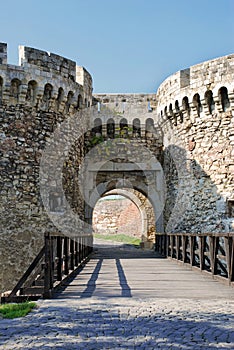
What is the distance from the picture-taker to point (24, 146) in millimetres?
8500

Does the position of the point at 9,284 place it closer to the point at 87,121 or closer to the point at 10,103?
the point at 10,103

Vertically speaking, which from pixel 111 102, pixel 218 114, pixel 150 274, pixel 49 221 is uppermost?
pixel 111 102

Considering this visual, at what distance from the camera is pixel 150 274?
586cm

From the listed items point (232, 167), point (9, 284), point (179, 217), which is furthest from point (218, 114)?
point (9, 284)

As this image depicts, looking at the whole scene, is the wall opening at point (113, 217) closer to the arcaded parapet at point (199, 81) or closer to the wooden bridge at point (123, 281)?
the arcaded parapet at point (199, 81)

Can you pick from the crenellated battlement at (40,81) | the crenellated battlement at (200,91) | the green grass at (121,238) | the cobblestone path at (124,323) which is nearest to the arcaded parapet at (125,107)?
the crenellated battlement at (200,91)

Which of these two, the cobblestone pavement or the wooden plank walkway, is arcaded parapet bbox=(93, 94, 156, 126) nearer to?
the wooden plank walkway

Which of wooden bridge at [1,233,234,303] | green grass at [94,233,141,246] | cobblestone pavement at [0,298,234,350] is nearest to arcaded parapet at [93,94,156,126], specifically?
wooden bridge at [1,233,234,303]

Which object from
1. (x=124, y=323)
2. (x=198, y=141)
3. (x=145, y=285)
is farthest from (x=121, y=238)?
(x=124, y=323)

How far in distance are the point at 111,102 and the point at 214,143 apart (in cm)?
374

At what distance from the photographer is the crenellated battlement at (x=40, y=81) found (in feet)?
27.6

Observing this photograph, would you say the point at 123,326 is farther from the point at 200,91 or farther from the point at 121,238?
the point at 121,238

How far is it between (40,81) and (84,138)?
9.35 ft

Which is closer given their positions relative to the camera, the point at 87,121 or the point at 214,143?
the point at 214,143
